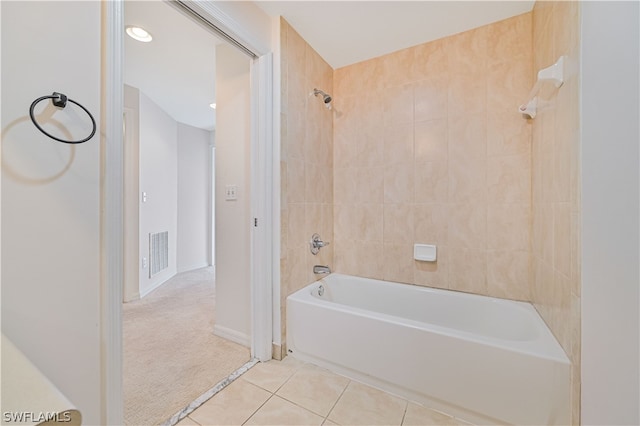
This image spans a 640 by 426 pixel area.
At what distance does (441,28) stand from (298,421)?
2.56 metres

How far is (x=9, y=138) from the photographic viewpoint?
706 millimetres

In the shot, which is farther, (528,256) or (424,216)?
(424,216)

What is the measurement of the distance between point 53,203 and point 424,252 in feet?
6.66

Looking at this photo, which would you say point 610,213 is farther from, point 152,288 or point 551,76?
point 152,288

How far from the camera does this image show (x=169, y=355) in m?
1.71

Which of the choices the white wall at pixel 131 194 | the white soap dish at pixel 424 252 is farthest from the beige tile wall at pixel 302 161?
the white wall at pixel 131 194

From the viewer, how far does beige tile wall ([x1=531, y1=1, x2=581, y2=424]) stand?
3.27ft

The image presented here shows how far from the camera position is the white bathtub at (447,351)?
1.08 meters

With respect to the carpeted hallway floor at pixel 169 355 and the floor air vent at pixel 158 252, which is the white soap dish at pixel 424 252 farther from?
the floor air vent at pixel 158 252

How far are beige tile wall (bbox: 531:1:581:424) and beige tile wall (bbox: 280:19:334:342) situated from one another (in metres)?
1.44

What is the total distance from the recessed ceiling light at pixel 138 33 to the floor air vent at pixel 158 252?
6.87 feet

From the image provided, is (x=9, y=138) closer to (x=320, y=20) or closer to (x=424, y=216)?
(x=320, y=20)

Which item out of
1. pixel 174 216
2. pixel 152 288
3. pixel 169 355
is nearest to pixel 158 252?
pixel 152 288

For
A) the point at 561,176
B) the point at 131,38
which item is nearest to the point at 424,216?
the point at 561,176
